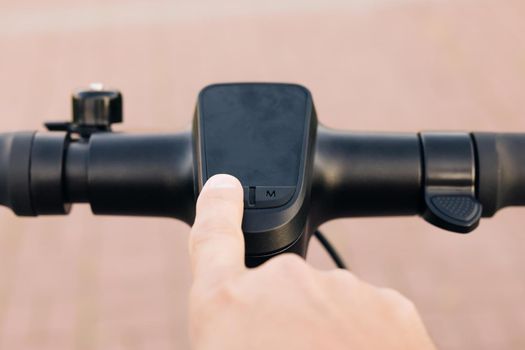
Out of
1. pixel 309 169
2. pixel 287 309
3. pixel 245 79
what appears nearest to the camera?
pixel 287 309

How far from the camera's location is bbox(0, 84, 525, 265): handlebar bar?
92cm

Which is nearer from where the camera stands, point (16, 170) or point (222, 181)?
point (222, 181)

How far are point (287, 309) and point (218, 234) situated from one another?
0.13 metres

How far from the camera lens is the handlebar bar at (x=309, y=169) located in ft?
3.01

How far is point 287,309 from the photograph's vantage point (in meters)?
0.61

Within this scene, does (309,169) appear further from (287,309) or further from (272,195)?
(287,309)

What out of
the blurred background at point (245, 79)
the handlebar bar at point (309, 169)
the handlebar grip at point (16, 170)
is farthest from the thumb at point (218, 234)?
the blurred background at point (245, 79)

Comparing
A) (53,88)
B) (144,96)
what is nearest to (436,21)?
(144,96)

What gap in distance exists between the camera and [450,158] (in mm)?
924

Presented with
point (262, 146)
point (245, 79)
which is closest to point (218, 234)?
point (262, 146)

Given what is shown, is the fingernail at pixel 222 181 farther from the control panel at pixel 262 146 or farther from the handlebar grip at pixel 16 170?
the handlebar grip at pixel 16 170

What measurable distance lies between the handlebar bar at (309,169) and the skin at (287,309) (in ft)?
0.80

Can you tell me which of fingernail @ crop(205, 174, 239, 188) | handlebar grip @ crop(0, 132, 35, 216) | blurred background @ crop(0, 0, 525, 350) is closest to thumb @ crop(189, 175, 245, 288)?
fingernail @ crop(205, 174, 239, 188)

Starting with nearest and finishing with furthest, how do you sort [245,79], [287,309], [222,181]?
1. [287,309]
2. [222,181]
3. [245,79]
